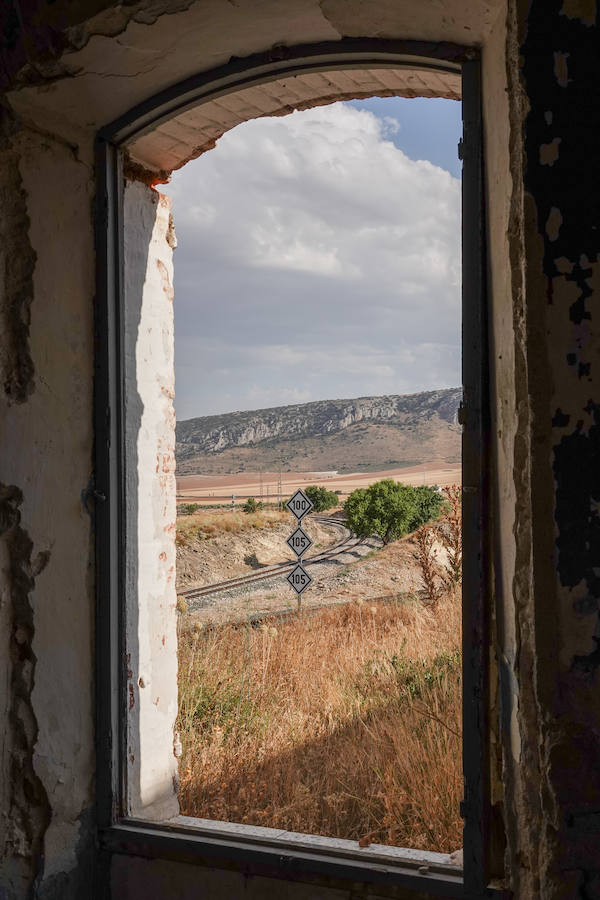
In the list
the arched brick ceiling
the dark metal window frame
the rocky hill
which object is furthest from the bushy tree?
the dark metal window frame

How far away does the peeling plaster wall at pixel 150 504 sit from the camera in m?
2.07

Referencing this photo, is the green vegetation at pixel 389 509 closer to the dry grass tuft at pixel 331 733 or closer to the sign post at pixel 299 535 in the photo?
the sign post at pixel 299 535

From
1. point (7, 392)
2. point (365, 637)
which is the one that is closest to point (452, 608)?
point (365, 637)

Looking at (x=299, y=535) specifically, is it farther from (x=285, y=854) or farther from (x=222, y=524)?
(x=222, y=524)

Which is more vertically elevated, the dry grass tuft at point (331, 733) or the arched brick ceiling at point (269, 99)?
the arched brick ceiling at point (269, 99)

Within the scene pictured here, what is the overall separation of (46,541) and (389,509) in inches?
671

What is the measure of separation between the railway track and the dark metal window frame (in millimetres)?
10561

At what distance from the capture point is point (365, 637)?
6785 mm

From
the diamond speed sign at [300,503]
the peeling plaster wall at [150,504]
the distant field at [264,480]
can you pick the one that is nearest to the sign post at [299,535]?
the diamond speed sign at [300,503]

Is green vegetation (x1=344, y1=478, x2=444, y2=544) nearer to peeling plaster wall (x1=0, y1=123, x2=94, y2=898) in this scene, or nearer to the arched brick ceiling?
the arched brick ceiling

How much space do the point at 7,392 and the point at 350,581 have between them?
48.2 feet

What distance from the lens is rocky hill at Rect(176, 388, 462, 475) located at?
49375 millimetres

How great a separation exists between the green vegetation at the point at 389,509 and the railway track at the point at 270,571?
1.79 metres

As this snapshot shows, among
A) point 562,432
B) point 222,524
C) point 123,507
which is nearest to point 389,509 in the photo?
point 222,524
